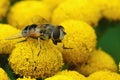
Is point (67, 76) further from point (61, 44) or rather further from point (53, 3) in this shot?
point (53, 3)

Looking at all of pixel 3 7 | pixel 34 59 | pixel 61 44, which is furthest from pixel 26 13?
pixel 34 59

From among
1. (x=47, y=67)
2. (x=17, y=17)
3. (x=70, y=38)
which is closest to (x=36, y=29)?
(x=47, y=67)

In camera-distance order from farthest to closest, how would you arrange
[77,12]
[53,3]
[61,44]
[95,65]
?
[53,3] → [77,12] → [95,65] → [61,44]

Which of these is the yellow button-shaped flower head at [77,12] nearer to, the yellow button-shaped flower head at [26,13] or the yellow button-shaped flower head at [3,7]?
the yellow button-shaped flower head at [26,13]

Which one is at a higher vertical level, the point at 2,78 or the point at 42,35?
the point at 42,35

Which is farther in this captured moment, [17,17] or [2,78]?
[17,17]

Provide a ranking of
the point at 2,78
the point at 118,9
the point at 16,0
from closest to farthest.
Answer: the point at 2,78
the point at 118,9
the point at 16,0

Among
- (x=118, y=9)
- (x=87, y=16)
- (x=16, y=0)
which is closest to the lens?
(x=87, y=16)

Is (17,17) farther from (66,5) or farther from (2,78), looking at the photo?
(2,78)
